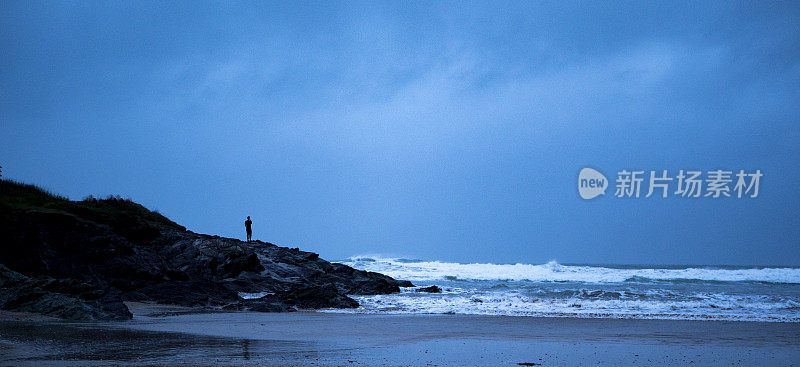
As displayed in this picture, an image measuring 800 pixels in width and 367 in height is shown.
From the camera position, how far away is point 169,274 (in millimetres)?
21781

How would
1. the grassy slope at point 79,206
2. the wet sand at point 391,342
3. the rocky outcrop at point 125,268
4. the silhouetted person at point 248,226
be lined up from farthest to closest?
the silhouetted person at point 248,226, the grassy slope at point 79,206, the rocky outcrop at point 125,268, the wet sand at point 391,342

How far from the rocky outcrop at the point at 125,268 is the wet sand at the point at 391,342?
1.58 meters

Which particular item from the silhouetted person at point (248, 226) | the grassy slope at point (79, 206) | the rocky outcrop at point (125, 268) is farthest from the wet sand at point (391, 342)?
the silhouetted person at point (248, 226)

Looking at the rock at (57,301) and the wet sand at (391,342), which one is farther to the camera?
the rock at (57,301)

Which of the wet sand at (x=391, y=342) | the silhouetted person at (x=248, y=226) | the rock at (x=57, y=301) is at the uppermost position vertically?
the silhouetted person at (x=248, y=226)

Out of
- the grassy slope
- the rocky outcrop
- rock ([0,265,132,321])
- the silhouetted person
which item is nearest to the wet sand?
rock ([0,265,132,321])

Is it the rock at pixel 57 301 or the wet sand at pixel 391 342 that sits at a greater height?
the rock at pixel 57 301

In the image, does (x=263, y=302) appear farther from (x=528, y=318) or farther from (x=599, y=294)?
(x=599, y=294)

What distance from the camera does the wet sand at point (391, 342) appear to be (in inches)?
271

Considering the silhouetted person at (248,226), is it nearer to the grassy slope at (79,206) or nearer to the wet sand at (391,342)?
the grassy slope at (79,206)

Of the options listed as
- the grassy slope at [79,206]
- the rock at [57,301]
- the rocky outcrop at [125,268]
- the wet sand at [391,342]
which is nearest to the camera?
the wet sand at [391,342]

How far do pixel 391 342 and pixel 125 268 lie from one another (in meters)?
15.9

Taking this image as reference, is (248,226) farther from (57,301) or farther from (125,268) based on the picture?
(57,301)

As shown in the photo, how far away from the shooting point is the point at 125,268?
828 inches
